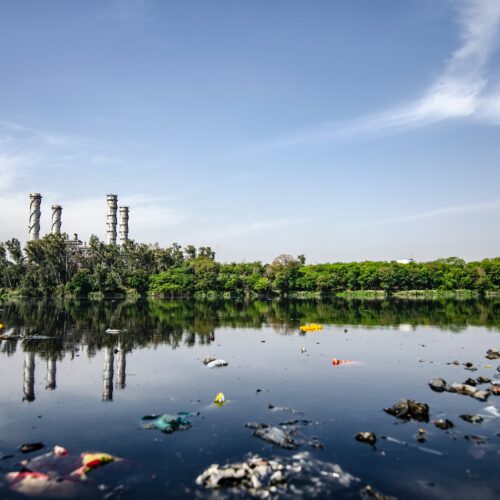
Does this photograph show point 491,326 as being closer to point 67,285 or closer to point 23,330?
point 23,330

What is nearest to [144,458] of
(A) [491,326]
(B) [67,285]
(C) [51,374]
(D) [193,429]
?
(D) [193,429]

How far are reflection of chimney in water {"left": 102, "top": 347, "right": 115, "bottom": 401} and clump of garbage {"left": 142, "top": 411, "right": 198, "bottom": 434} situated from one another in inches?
154

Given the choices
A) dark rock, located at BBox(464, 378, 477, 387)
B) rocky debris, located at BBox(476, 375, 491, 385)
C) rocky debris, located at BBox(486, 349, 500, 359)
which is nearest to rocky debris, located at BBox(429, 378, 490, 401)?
dark rock, located at BBox(464, 378, 477, 387)

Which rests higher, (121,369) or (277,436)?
(121,369)

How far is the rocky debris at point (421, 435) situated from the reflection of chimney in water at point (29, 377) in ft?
49.8

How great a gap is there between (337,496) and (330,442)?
128 inches

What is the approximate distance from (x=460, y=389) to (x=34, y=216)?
412 feet

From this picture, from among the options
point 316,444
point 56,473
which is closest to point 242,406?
point 316,444

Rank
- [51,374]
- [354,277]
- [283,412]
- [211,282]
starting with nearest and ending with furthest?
[283,412] < [51,374] < [211,282] < [354,277]

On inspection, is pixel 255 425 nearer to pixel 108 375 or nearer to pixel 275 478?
pixel 275 478

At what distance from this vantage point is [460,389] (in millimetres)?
19859

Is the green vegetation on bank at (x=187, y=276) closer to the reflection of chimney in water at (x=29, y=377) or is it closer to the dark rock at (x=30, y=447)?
the reflection of chimney in water at (x=29, y=377)

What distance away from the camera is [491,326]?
43031 millimetres

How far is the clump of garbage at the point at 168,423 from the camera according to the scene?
15.3m
